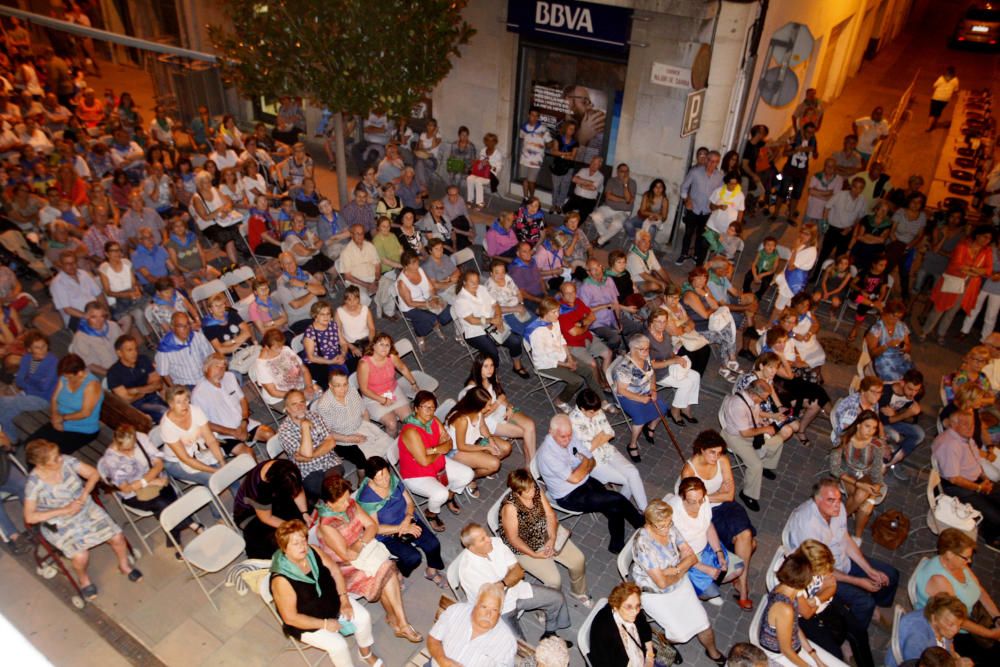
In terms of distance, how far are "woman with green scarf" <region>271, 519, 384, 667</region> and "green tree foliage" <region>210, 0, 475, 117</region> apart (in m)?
7.08

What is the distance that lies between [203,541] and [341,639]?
62.4 inches

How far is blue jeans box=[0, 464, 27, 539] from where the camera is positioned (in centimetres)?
623

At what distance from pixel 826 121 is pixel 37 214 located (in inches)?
710

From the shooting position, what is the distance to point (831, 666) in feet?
17.0

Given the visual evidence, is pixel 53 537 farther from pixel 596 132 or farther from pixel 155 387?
pixel 596 132

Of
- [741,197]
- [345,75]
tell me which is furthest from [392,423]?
[741,197]

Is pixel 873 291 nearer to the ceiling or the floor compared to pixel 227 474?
nearer to the ceiling

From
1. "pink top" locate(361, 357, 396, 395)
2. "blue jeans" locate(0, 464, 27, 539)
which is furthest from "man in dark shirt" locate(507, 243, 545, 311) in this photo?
"blue jeans" locate(0, 464, 27, 539)

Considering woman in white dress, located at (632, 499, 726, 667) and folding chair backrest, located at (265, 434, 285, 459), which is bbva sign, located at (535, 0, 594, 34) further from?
woman in white dress, located at (632, 499, 726, 667)

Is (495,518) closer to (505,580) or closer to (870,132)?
(505,580)

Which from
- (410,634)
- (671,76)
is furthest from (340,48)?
(410,634)

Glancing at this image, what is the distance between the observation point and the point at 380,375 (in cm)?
725

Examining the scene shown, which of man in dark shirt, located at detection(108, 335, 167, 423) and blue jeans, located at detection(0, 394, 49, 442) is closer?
blue jeans, located at detection(0, 394, 49, 442)

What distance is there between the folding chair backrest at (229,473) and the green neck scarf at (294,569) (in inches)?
49.6
